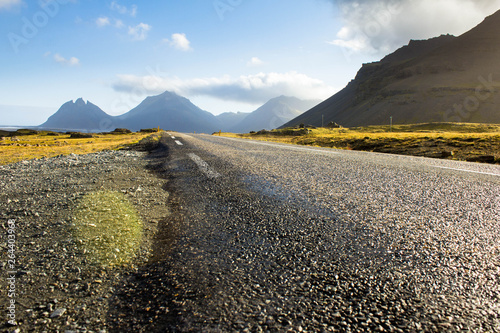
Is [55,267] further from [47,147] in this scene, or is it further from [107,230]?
[47,147]

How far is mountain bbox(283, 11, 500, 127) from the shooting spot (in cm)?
10669

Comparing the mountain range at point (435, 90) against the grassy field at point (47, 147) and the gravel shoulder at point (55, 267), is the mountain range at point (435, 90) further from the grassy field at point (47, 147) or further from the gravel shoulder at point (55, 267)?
the gravel shoulder at point (55, 267)

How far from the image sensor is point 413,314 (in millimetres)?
1264

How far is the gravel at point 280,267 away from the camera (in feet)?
4.24

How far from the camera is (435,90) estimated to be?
399 feet

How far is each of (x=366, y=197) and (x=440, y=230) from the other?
3.52 feet

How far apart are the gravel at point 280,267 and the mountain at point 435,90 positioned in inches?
4956

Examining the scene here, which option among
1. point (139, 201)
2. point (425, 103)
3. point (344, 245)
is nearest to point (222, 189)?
point (139, 201)

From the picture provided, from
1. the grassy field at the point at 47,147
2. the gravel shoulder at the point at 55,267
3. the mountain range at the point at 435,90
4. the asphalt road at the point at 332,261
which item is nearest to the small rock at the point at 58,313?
the gravel shoulder at the point at 55,267

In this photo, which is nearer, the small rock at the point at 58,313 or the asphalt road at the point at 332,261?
→ the asphalt road at the point at 332,261

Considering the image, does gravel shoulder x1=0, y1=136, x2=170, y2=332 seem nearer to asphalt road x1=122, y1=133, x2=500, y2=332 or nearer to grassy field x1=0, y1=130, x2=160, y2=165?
asphalt road x1=122, y1=133, x2=500, y2=332

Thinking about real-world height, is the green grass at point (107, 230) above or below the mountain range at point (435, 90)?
below

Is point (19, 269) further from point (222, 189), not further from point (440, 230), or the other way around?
point (440, 230)

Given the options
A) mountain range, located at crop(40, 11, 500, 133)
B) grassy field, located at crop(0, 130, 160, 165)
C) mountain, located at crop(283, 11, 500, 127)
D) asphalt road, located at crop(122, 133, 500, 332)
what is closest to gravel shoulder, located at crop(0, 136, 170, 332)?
asphalt road, located at crop(122, 133, 500, 332)
